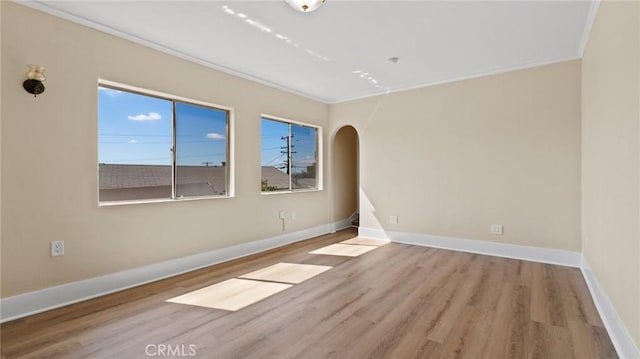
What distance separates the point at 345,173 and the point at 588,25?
437 centimetres

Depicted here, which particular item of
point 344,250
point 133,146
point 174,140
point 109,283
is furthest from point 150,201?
point 344,250

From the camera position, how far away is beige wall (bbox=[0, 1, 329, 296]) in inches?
96.3

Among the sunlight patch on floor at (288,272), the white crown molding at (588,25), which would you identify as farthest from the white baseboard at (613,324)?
the sunlight patch on floor at (288,272)

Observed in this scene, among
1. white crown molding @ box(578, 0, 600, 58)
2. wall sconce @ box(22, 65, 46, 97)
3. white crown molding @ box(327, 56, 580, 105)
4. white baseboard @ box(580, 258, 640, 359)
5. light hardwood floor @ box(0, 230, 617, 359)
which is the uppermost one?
white crown molding @ box(327, 56, 580, 105)

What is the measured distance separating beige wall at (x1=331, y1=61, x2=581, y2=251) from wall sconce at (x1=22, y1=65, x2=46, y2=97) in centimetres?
433

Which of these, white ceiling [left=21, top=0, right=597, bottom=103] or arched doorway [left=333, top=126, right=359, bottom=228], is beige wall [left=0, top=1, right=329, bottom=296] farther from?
arched doorway [left=333, top=126, right=359, bottom=228]

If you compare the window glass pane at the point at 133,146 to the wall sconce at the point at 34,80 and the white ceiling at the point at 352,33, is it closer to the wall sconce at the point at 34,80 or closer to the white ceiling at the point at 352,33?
the wall sconce at the point at 34,80

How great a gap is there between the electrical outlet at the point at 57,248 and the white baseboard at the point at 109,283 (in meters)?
0.28

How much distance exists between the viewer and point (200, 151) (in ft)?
12.8

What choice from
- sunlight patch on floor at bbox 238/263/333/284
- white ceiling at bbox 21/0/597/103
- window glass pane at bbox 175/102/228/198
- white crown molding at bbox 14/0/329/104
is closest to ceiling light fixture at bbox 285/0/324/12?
white ceiling at bbox 21/0/597/103

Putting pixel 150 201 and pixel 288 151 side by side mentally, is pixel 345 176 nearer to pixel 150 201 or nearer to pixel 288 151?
pixel 288 151

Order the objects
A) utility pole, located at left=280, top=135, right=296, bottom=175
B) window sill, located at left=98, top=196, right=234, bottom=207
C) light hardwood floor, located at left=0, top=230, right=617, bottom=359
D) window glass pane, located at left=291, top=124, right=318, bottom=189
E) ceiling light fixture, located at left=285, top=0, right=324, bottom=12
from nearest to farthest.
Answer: light hardwood floor, located at left=0, top=230, right=617, bottom=359, ceiling light fixture, located at left=285, top=0, right=324, bottom=12, window sill, located at left=98, top=196, right=234, bottom=207, utility pole, located at left=280, top=135, right=296, bottom=175, window glass pane, located at left=291, top=124, right=318, bottom=189

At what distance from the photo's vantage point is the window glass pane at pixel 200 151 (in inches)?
145

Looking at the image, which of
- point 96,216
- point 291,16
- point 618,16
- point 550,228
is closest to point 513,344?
point 618,16
